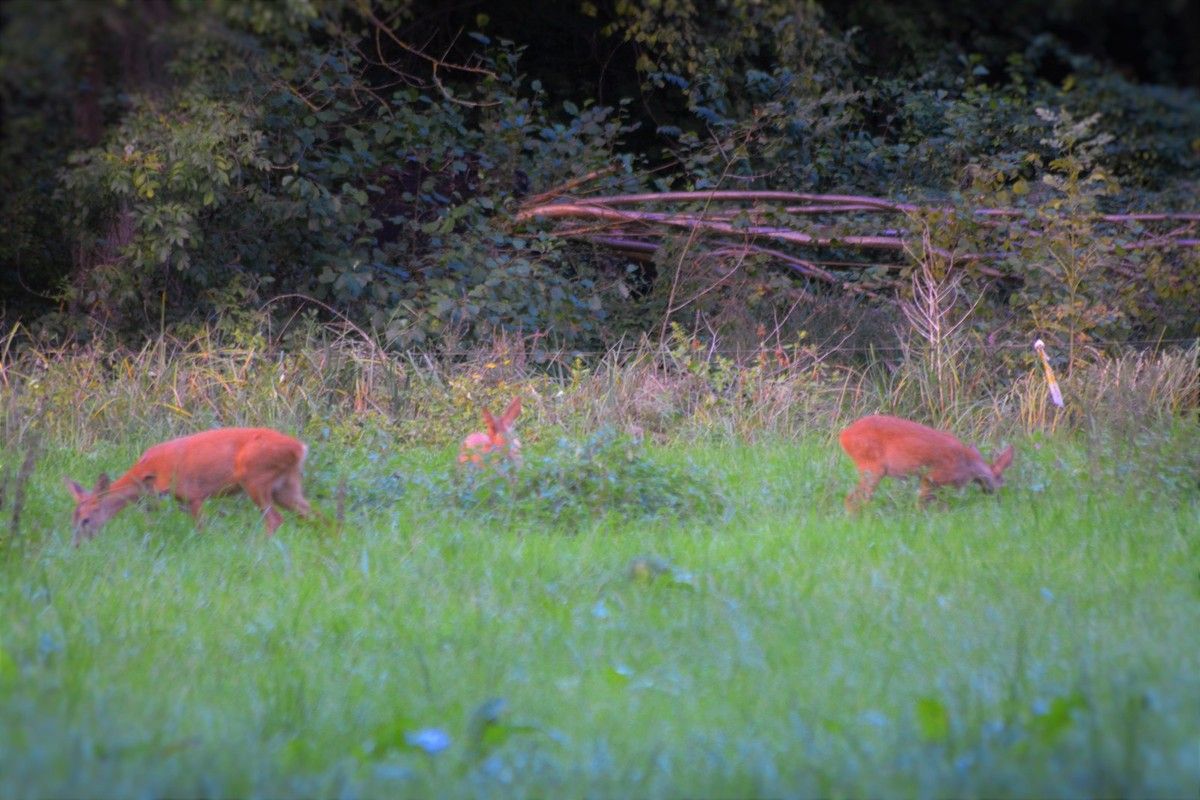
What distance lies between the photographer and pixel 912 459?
27.3 ft

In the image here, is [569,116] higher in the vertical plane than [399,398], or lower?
higher

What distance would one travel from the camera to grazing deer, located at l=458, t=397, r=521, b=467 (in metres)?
8.96

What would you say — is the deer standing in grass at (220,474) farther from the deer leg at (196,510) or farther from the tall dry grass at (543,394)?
the tall dry grass at (543,394)

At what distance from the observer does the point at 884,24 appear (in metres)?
4.36

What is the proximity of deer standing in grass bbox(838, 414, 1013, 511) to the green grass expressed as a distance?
0.18 m

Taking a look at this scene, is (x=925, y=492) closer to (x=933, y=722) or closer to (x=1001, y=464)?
(x=1001, y=464)

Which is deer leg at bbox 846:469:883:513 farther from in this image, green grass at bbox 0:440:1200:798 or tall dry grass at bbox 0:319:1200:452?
tall dry grass at bbox 0:319:1200:452

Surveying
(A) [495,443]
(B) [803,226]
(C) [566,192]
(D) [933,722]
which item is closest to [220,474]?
(A) [495,443]

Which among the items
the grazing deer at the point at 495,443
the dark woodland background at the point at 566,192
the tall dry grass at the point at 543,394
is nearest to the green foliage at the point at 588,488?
the grazing deer at the point at 495,443

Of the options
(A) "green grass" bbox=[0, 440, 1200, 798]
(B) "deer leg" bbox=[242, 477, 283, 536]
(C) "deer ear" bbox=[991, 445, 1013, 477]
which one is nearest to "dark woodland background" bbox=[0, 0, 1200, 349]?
(C) "deer ear" bbox=[991, 445, 1013, 477]

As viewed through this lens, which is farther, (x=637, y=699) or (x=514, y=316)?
(x=514, y=316)

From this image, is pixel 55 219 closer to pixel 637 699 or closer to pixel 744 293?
pixel 744 293

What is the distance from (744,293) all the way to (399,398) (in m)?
5.72

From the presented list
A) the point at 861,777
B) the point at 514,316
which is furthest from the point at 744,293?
the point at 861,777
